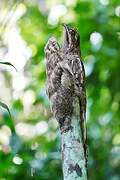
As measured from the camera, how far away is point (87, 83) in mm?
3289

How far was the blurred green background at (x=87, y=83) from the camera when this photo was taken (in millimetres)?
3074

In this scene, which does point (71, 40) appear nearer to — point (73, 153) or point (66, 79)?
point (66, 79)

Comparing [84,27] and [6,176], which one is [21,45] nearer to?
[84,27]

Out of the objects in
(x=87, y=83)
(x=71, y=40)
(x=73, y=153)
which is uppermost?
(x=87, y=83)

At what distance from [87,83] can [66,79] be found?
5.67 ft

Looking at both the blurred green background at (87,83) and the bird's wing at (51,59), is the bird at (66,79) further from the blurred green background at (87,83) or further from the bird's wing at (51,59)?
the blurred green background at (87,83)

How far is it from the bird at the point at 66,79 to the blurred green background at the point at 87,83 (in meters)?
1.26

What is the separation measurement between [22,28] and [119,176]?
1145mm

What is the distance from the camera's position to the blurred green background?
307 cm

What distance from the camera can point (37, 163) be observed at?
9.43 ft

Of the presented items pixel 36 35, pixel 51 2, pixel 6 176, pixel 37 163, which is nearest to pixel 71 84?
pixel 6 176

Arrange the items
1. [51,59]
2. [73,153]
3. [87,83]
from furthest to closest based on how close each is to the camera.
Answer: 1. [87,83]
2. [51,59]
3. [73,153]

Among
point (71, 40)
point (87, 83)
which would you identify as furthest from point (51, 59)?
point (87, 83)

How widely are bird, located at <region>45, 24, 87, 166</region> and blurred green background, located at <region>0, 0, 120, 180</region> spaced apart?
49.7 inches
